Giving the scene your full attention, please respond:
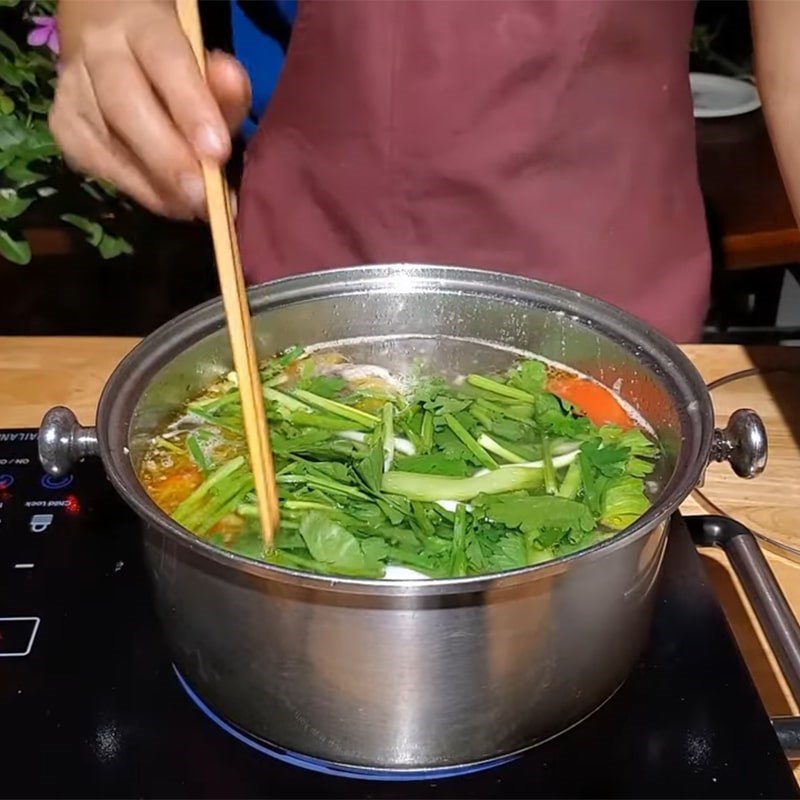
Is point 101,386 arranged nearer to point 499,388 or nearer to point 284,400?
point 284,400

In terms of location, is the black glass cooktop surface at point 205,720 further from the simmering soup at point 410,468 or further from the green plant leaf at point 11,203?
the green plant leaf at point 11,203

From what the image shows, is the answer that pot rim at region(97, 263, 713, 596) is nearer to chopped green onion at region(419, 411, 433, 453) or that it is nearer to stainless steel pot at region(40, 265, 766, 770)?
stainless steel pot at region(40, 265, 766, 770)

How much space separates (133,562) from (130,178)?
0.36 metres

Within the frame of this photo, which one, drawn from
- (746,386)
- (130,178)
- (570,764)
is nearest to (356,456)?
(570,764)

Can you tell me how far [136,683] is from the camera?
0.80m

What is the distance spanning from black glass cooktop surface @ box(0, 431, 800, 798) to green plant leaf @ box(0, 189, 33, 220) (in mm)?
675

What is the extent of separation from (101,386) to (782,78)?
0.80 meters

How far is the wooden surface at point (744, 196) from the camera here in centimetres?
190

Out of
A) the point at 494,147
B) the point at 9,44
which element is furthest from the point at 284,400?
the point at 9,44

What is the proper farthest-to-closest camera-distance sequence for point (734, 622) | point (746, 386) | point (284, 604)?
point (746, 386)
point (734, 622)
point (284, 604)

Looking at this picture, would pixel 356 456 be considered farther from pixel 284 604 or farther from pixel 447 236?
pixel 447 236

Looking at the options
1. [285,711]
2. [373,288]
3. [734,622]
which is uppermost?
[373,288]

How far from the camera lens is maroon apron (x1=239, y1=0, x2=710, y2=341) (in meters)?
1.26

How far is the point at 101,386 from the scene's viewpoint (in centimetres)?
124
